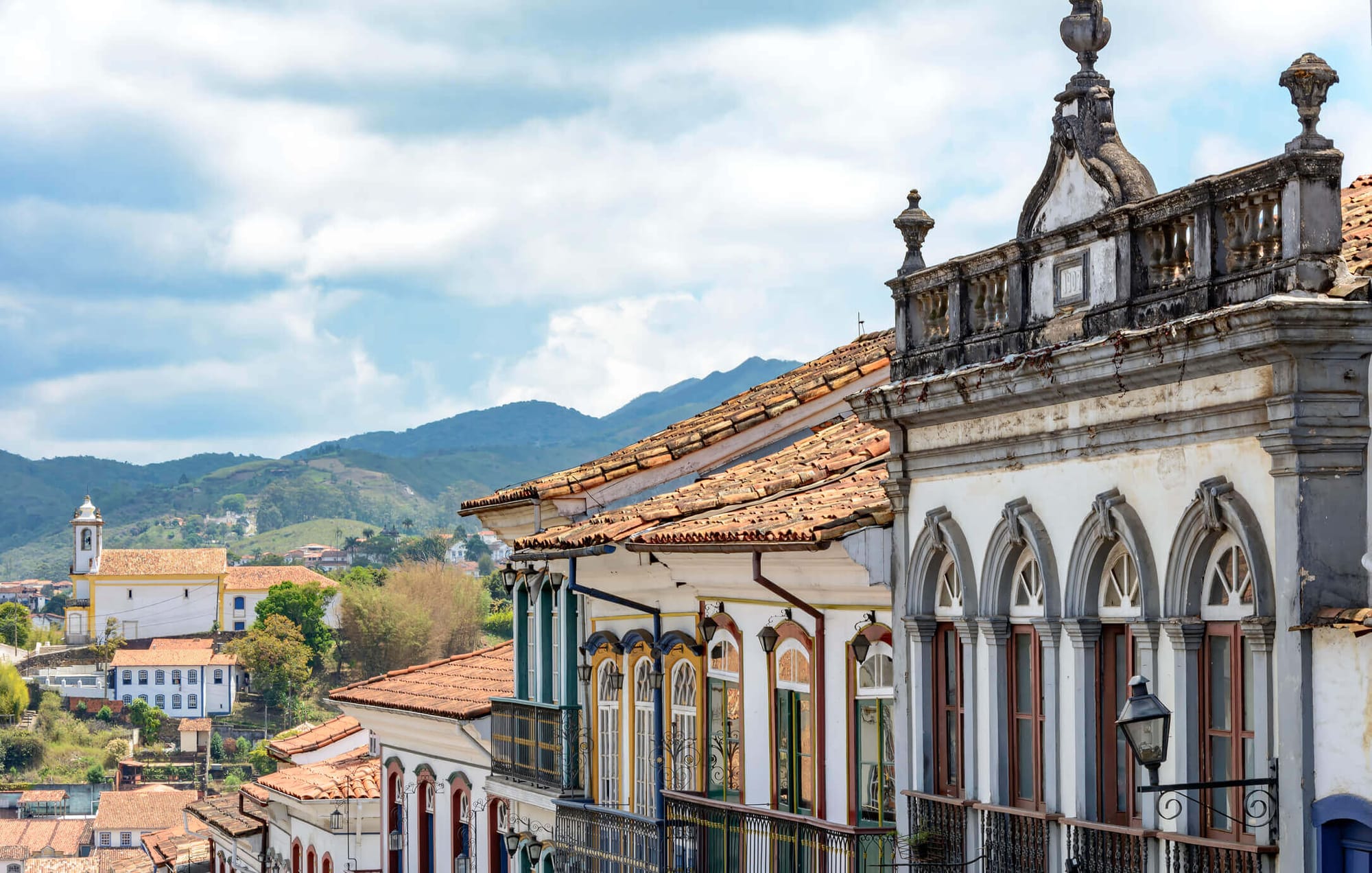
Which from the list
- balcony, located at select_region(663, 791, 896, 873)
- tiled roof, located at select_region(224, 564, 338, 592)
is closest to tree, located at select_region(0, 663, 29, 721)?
tiled roof, located at select_region(224, 564, 338, 592)

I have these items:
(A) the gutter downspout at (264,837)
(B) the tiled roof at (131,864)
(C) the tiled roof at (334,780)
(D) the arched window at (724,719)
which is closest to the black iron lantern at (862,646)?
(D) the arched window at (724,719)

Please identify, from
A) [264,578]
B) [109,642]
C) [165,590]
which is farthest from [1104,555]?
[165,590]

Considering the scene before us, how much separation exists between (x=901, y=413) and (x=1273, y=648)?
13.6 feet

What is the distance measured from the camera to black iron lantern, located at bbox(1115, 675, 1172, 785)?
9484 mm

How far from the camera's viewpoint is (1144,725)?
9523mm

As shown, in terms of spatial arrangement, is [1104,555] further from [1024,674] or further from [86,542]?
[86,542]

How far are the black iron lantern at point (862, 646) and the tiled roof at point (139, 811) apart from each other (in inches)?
3608

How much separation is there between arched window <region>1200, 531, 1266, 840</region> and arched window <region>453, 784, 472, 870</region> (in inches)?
598

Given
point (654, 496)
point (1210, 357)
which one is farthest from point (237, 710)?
point (1210, 357)

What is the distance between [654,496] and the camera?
19.9 meters

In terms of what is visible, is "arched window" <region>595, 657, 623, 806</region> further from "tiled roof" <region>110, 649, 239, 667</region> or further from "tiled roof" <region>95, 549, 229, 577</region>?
"tiled roof" <region>95, 549, 229, 577</region>

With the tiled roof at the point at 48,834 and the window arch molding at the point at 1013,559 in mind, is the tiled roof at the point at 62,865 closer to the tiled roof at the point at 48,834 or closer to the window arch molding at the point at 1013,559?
the tiled roof at the point at 48,834

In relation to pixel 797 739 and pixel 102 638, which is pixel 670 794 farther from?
pixel 102 638

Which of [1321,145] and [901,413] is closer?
[1321,145]
